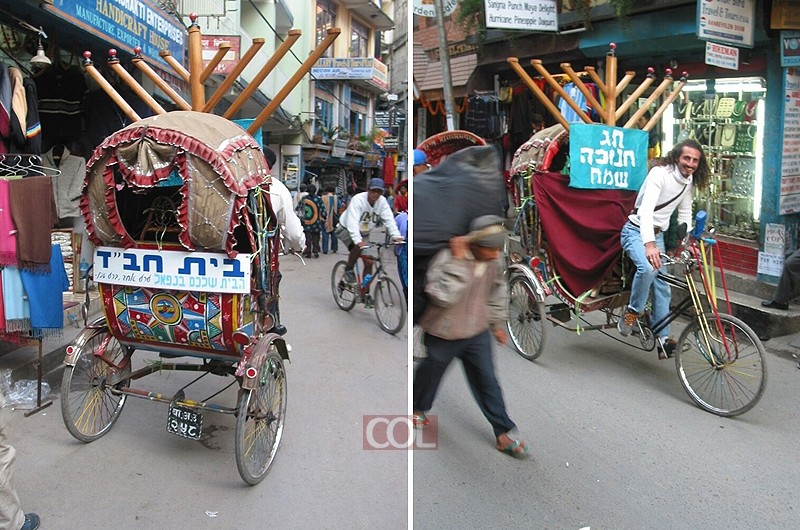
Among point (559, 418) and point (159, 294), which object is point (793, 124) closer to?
point (559, 418)

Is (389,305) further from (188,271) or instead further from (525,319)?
(188,271)

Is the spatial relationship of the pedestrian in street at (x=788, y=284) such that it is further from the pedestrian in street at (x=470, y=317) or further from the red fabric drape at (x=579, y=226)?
the pedestrian in street at (x=470, y=317)

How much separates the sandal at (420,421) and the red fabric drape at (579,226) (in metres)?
2.27

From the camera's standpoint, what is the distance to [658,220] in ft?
16.5

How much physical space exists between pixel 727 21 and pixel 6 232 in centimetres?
687

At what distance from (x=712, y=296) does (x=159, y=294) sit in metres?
3.52

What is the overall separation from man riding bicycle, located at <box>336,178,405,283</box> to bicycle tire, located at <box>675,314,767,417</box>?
140 inches

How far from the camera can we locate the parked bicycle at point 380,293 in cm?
729

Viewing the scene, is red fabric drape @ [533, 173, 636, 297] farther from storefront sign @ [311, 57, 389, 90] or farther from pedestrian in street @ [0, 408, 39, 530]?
storefront sign @ [311, 57, 389, 90]

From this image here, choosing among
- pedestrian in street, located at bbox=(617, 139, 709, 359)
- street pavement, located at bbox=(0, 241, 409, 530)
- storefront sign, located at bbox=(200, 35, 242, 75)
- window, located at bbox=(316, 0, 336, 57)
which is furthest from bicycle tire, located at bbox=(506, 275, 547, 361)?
window, located at bbox=(316, 0, 336, 57)

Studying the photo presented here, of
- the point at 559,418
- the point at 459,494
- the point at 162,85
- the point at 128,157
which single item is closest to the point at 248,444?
the point at 459,494

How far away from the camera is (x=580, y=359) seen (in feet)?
18.3

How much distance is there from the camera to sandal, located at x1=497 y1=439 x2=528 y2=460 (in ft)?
11.8

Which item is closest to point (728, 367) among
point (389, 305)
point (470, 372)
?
point (470, 372)
